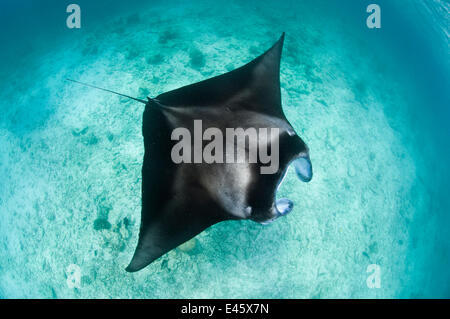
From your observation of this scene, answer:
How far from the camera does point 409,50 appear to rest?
51.1 ft

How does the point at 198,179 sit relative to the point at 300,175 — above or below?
above

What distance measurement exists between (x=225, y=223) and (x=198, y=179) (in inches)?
97.1

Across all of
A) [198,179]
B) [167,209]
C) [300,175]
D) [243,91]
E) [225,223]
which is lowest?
[225,223]

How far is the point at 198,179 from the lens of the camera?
2621 millimetres

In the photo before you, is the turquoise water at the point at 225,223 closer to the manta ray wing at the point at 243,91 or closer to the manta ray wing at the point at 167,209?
the manta ray wing at the point at 167,209

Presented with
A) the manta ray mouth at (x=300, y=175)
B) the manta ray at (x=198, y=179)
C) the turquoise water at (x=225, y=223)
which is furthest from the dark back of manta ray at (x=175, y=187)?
the turquoise water at (x=225, y=223)

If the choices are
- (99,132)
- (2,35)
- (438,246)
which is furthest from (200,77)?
(2,35)

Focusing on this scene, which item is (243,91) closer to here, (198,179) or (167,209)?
(198,179)

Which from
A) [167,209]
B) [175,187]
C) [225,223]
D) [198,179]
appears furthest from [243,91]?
[225,223]

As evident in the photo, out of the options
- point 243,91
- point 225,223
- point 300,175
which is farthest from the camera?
point 225,223

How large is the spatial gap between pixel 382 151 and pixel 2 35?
2686 cm

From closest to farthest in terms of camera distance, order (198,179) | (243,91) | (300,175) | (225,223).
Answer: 1. (198,179)
2. (243,91)
3. (300,175)
4. (225,223)

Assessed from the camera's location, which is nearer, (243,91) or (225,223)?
(243,91)

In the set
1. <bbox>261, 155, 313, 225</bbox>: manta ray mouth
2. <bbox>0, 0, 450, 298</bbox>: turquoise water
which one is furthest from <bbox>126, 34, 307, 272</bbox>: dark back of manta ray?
<bbox>0, 0, 450, 298</bbox>: turquoise water
